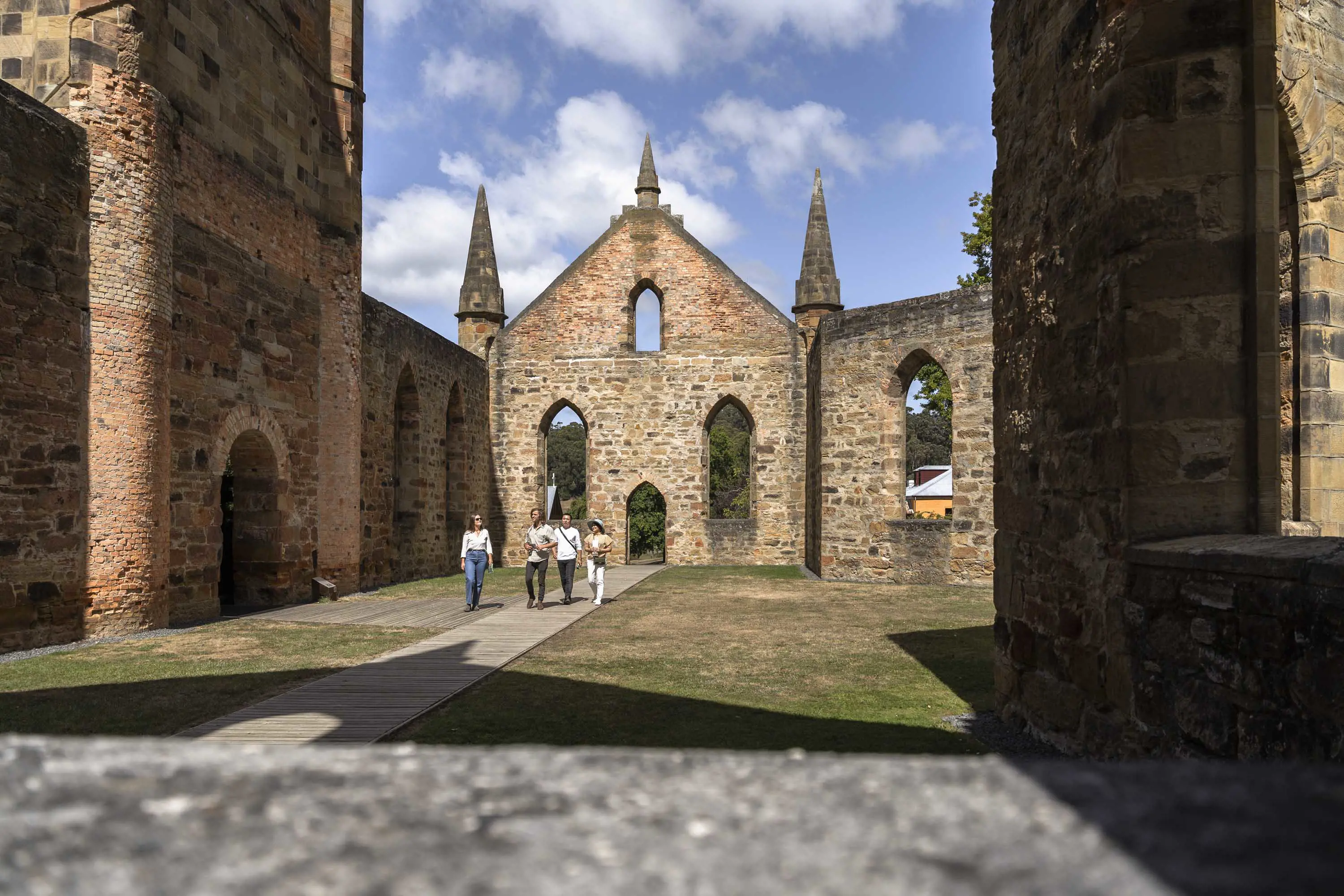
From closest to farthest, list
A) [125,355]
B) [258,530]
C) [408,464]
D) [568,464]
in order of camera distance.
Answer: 1. [125,355]
2. [258,530]
3. [408,464]
4. [568,464]

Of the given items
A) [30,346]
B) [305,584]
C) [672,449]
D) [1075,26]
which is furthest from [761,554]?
[1075,26]

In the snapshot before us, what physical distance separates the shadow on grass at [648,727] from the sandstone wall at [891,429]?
34.2ft

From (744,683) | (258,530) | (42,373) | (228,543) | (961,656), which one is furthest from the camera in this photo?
(228,543)

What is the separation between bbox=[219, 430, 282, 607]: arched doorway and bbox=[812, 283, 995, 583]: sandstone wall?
9641 millimetres

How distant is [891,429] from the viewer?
17078 mm

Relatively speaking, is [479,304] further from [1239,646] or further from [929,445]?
[929,445]

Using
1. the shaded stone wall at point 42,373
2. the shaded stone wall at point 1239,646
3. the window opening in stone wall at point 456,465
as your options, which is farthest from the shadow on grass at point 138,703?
the window opening in stone wall at point 456,465

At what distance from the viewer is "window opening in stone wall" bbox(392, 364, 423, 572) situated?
18.0m

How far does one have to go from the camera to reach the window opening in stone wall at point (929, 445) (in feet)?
67.0

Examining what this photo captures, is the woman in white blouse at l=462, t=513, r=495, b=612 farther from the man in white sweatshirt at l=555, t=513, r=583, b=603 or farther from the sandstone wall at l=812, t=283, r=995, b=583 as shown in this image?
the sandstone wall at l=812, t=283, r=995, b=583

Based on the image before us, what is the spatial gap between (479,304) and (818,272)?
326 inches

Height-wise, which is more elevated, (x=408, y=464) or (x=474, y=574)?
(x=408, y=464)

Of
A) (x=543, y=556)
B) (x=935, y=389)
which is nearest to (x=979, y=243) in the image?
(x=935, y=389)

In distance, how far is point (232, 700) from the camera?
6133 mm
